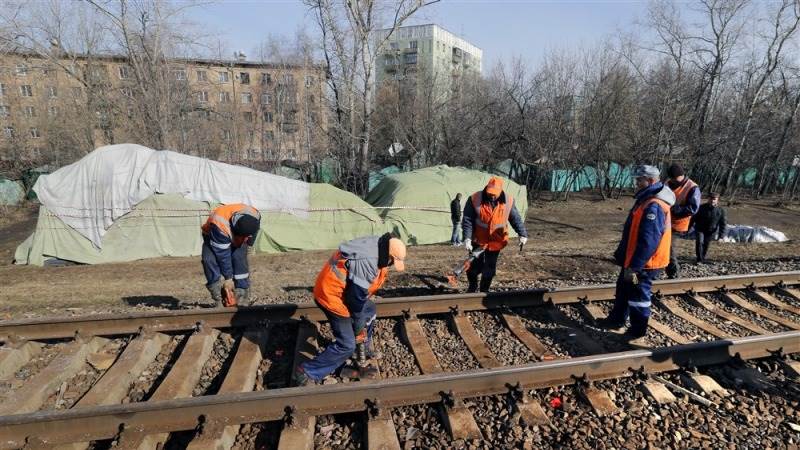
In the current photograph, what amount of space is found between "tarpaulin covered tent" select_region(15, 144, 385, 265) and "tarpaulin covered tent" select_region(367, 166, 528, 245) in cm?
301

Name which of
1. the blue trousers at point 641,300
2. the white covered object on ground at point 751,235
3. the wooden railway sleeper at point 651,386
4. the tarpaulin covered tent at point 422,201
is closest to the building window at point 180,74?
the tarpaulin covered tent at point 422,201

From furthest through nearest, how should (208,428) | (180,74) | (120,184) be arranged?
(180,74) < (120,184) < (208,428)

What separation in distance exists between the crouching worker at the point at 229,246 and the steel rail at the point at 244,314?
90cm

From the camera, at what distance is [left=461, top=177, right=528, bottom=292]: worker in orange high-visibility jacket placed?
5.77 meters

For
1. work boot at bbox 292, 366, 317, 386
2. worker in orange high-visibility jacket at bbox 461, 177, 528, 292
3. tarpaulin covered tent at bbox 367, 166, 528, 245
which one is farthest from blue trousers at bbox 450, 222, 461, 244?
work boot at bbox 292, 366, 317, 386

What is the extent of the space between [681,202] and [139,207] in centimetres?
1246

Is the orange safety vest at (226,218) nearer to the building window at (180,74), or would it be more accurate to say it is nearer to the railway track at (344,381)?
the railway track at (344,381)

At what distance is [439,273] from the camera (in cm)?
827

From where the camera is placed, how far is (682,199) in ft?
21.9

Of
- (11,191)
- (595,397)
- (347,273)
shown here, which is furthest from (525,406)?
(11,191)

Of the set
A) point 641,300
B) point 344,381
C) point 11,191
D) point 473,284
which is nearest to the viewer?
point 344,381

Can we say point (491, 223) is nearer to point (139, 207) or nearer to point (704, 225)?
point (704, 225)

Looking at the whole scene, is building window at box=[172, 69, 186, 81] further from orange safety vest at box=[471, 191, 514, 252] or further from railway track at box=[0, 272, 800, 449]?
orange safety vest at box=[471, 191, 514, 252]

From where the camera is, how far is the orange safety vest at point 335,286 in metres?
3.63
